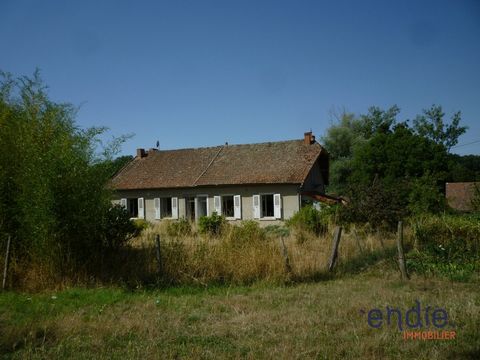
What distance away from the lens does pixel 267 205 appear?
72.3ft

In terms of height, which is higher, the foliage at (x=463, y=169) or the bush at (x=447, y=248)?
the foliage at (x=463, y=169)

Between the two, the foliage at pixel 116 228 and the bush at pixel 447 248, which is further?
the foliage at pixel 116 228

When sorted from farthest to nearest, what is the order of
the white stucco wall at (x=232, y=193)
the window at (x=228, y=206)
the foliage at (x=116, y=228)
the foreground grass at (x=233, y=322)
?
1. the window at (x=228, y=206)
2. the white stucco wall at (x=232, y=193)
3. the foliage at (x=116, y=228)
4. the foreground grass at (x=233, y=322)

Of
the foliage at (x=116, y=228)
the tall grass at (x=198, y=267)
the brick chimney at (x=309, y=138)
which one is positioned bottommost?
the tall grass at (x=198, y=267)

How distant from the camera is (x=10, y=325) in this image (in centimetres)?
518

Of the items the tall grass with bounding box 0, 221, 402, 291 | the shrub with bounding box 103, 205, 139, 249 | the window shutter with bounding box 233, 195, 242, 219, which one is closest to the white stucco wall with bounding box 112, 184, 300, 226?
the window shutter with bounding box 233, 195, 242, 219

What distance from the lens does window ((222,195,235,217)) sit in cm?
2319

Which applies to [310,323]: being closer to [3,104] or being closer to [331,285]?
[331,285]

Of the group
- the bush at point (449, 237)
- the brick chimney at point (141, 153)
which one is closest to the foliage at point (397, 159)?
the bush at point (449, 237)

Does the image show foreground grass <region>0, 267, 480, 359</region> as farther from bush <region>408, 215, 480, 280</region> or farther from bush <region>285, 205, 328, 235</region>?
bush <region>285, 205, 328, 235</region>

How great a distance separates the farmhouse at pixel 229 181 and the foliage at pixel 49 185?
1358 centimetres

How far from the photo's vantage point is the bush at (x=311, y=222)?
15352mm

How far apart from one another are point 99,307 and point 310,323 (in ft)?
11.2

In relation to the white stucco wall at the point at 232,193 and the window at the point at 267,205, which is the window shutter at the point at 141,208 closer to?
the white stucco wall at the point at 232,193
